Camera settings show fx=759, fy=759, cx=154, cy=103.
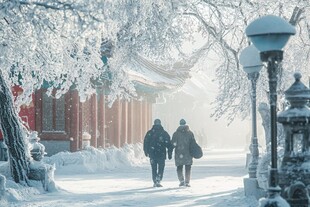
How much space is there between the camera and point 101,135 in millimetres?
31047

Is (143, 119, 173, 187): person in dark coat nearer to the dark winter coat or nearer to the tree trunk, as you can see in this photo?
the dark winter coat

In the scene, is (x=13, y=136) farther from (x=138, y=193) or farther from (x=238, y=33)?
(x=238, y=33)

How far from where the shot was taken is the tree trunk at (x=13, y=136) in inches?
634

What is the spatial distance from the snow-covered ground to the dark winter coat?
2.90 feet

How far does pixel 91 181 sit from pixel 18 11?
1026 centimetres

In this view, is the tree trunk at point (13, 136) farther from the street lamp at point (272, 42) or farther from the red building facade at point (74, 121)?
the red building facade at point (74, 121)

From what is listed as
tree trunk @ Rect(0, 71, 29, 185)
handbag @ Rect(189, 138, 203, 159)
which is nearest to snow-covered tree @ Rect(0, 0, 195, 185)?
tree trunk @ Rect(0, 71, 29, 185)

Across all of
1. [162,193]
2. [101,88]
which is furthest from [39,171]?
[101,88]

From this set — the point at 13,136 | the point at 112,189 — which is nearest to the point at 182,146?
the point at 112,189

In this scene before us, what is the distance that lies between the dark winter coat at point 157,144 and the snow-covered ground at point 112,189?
88 centimetres

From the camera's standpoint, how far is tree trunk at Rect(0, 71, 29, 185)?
52.8 ft

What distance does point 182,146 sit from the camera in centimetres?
1933

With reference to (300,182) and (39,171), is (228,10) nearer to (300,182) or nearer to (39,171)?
(39,171)

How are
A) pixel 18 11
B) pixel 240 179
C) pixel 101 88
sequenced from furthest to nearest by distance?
pixel 101 88 → pixel 240 179 → pixel 18 11
